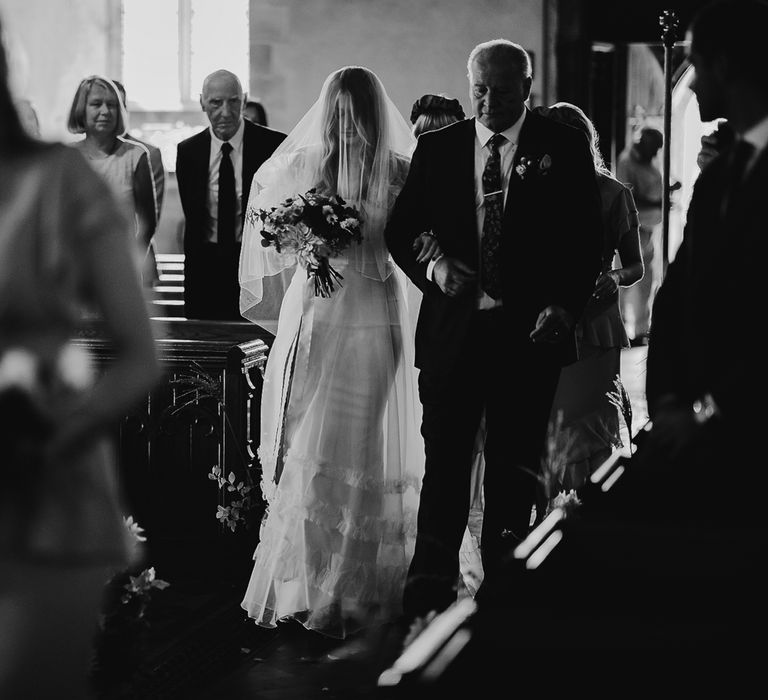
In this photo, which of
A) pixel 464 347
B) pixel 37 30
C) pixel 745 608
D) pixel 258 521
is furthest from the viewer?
pixel 37 30

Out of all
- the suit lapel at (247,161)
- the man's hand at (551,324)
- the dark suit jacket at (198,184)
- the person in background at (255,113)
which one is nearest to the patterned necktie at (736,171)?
the man's hand at (551,324)

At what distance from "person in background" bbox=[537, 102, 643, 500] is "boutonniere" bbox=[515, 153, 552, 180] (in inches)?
53.6

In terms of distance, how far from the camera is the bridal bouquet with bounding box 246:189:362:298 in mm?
4488

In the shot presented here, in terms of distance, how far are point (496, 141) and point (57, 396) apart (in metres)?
2.69

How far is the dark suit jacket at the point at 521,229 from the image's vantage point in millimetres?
4066

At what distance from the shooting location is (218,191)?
6824mm

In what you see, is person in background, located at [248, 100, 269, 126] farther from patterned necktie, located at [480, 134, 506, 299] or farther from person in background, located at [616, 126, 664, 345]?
patterned necktie, located at [480, 134, 506, 299]

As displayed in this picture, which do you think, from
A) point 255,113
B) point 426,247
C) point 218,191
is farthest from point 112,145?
point 426,247

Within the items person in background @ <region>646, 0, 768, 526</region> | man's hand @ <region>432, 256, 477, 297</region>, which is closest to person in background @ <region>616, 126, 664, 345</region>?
man's hand @ <region>432, 256, 477, 297</region>

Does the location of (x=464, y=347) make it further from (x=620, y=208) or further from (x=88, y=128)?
(x=88, y=128)

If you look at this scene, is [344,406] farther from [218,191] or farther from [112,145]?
[112,145]

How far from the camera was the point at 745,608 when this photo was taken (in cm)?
192

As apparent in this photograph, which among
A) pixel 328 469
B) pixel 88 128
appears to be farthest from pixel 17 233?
pixel 88 128

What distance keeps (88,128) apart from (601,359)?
325 centimetres
